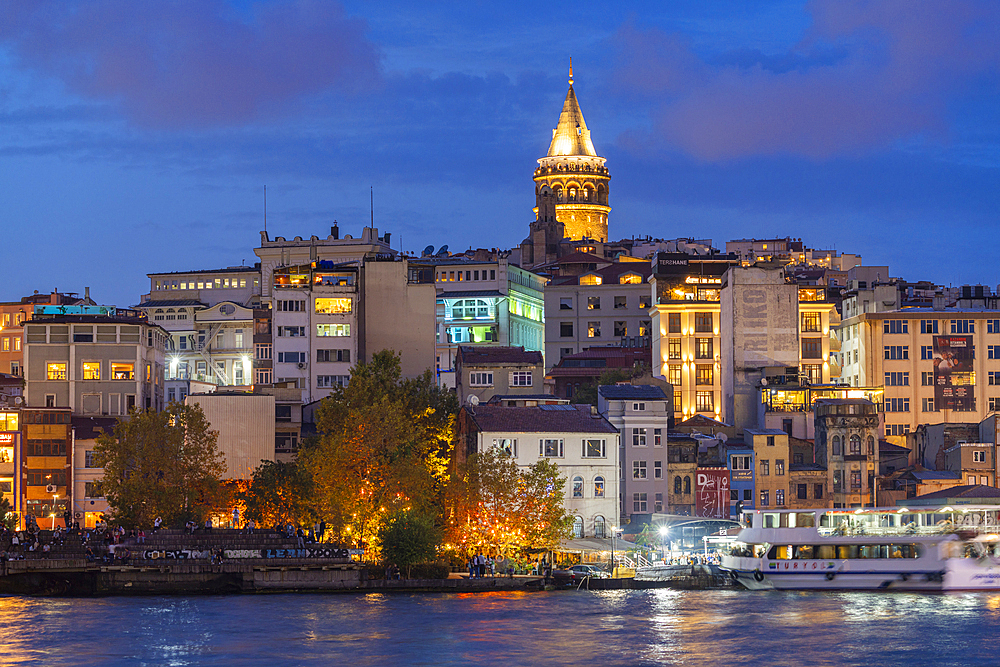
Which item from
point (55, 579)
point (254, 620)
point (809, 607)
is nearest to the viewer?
point (254, 620)

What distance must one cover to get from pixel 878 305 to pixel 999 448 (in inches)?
1000

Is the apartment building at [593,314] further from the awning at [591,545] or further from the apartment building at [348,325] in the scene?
the awning at [591,545]

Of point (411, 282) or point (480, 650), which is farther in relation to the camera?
point (411, 282)

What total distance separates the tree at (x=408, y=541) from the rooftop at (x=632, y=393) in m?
24.3

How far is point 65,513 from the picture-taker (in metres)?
110

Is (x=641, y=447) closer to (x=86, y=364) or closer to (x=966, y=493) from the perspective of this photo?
(x=966, y=493)

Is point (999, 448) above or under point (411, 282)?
under

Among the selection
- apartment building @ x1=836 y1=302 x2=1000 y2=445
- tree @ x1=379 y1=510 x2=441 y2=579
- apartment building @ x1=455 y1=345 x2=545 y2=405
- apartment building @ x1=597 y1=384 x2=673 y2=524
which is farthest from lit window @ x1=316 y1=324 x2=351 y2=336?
apartment building @ x1=836 y1=302 x2=1000 y2=445

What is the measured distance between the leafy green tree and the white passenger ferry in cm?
4241

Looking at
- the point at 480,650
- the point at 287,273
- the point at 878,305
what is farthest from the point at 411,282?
the point at 480,650

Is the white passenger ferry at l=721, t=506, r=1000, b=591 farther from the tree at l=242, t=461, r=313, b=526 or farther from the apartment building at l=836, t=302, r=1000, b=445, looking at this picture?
the apartment building at l=836, t=302, r=1000, b=445

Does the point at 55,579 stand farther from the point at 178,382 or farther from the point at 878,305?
the point at 878,305

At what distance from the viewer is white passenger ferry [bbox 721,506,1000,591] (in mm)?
90875

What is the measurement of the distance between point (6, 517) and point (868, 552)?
5079 cm
